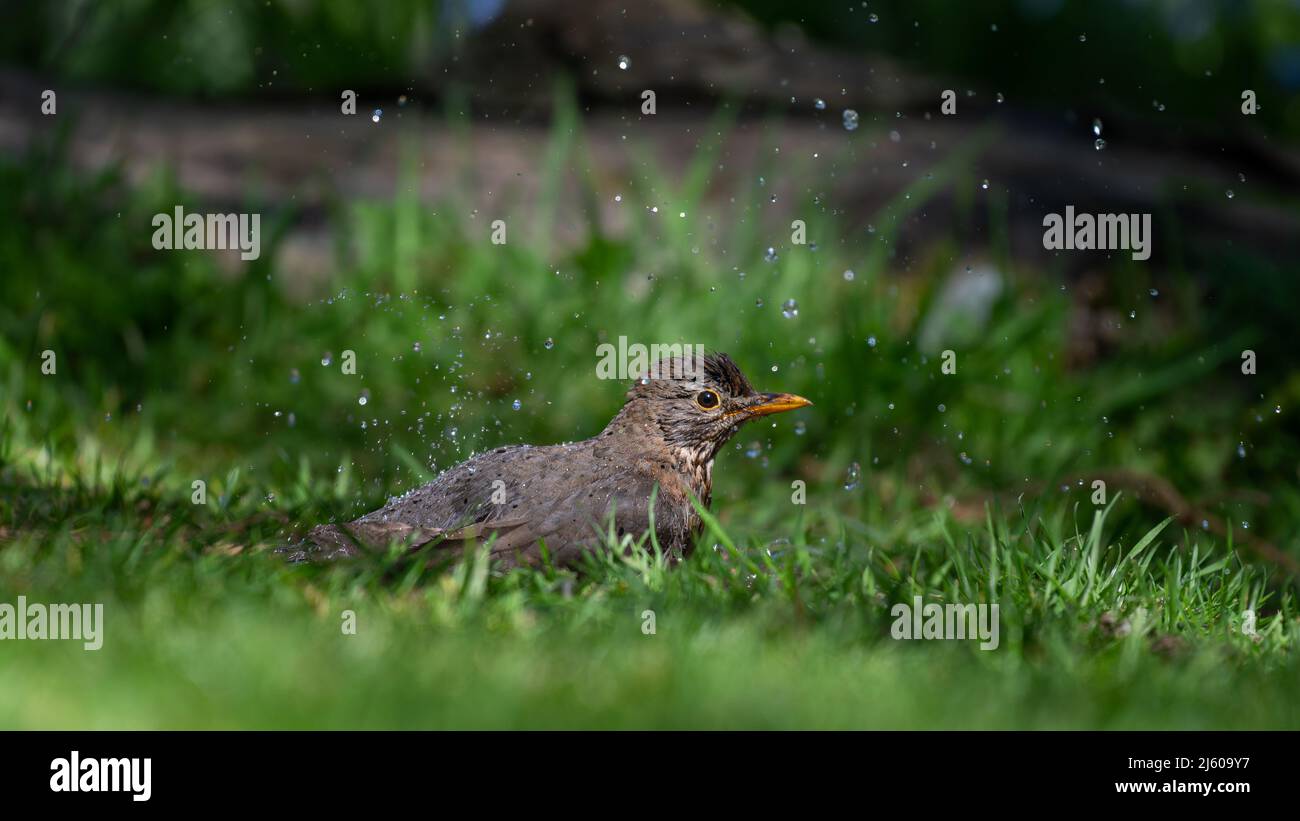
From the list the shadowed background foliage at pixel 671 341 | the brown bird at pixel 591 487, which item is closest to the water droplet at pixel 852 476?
the shadowed background foliage at pixel 671 341

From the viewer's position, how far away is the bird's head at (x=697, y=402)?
4.98 m

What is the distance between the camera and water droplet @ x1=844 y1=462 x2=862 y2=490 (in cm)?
619

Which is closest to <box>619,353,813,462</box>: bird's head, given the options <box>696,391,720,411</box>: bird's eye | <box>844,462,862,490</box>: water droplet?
<box>696,391,720,411</box>: bird's eye

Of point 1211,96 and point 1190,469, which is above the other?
point 1211,96

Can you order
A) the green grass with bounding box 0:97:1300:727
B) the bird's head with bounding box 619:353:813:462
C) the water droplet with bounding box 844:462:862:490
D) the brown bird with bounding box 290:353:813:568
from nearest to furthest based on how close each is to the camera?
the green grass with bounding box 0:97:1300:727
the brown bird with bounding box 290:353:813:568
the bird's head with bounding box 619:353:813:462
the water droplet with bounding box 844:462:862:490

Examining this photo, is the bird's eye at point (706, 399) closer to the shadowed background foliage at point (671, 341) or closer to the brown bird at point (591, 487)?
the brown bird at point (591, 487)

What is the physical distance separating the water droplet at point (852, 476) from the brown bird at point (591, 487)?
1.14 m

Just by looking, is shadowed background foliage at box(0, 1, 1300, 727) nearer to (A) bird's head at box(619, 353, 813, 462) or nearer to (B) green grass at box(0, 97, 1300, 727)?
(B) green grass at box(0, 97, 1300, 727)

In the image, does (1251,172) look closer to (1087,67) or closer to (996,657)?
(1087,67)

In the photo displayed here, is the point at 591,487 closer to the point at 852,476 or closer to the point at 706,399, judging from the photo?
the point at 706,399

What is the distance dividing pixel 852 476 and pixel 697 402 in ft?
5.02
